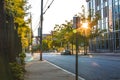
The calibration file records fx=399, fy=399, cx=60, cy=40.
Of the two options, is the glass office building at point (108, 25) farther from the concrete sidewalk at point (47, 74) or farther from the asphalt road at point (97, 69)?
the concrete sidewalk at point (47, 74)

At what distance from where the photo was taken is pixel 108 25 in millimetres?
84250

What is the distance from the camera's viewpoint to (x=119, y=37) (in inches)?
3056

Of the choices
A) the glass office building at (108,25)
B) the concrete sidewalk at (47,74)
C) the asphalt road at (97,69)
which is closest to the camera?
the concrete sidewalk at (47,74)

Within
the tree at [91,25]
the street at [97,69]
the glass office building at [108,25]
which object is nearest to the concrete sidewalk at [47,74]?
the street at [97,69]

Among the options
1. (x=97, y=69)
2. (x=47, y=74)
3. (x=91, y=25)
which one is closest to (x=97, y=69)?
(x=97, y=69)

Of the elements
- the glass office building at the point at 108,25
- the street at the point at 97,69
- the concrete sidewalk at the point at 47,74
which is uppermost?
the glass office building at the point at 108,25

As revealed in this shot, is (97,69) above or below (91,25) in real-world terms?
below

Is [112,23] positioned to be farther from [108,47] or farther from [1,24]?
[1,24]

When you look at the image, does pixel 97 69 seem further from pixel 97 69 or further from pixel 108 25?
pixel 108 25

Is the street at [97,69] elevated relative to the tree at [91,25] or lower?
lower

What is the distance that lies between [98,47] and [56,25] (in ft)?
111

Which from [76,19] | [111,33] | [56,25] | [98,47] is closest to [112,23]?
[111,33]

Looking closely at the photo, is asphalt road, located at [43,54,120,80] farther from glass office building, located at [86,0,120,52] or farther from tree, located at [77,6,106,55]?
tree, located at [77,6,106,55]

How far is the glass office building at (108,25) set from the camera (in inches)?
3110
